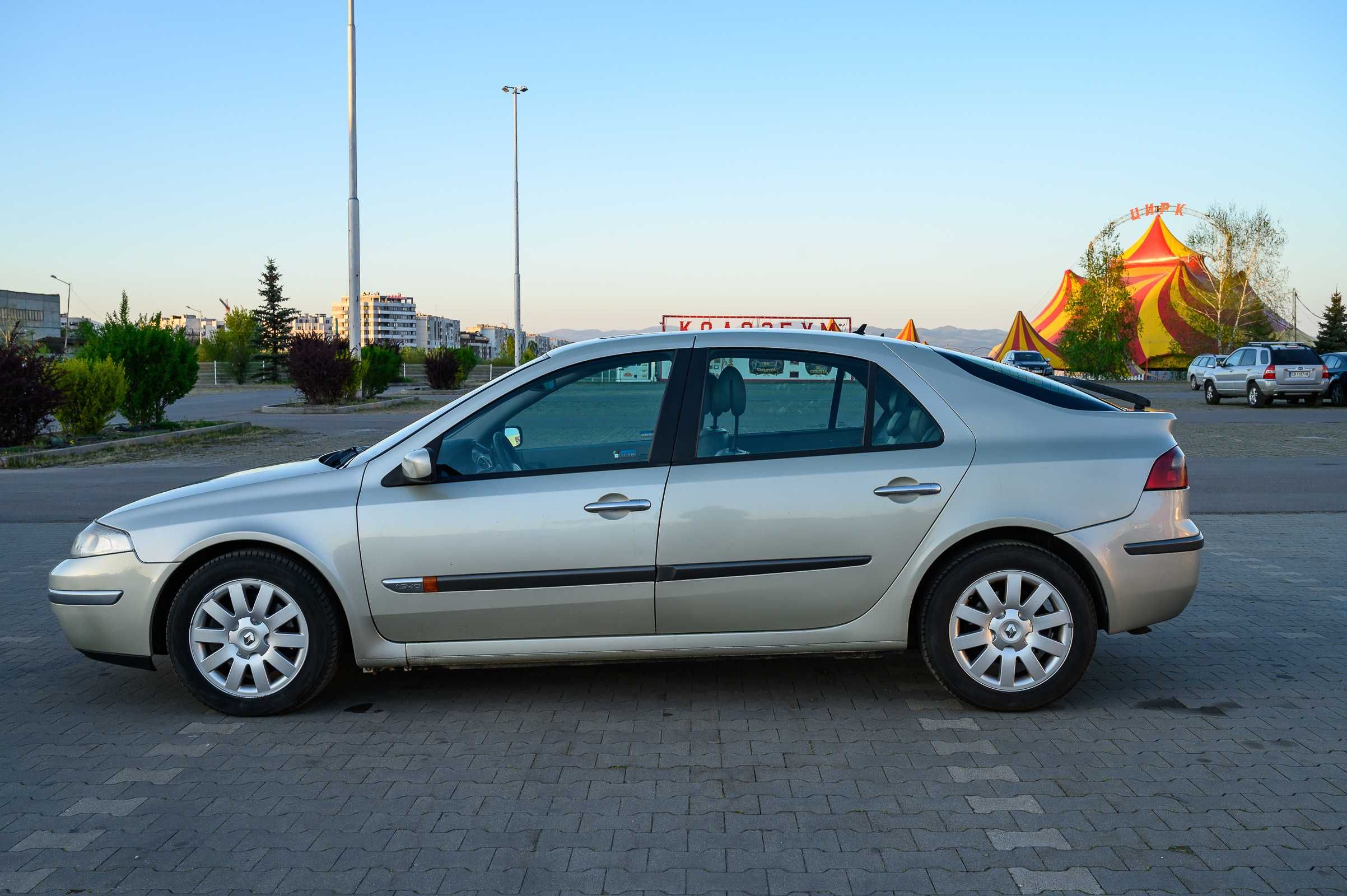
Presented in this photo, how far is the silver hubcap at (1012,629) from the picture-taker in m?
4.70

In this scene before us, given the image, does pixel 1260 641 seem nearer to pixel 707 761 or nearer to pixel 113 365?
pixel 707 761

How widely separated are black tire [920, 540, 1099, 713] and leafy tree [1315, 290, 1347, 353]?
8499 centimetres

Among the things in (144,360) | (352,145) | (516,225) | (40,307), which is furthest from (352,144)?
(40,307)

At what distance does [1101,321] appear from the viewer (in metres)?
73.1

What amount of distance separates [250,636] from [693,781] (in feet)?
6.56

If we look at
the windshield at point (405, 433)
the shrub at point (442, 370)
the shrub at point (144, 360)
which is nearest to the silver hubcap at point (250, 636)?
the windshield at point (405, 433)

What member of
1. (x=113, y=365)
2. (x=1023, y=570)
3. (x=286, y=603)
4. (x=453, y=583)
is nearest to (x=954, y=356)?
(x=1023, y=570)

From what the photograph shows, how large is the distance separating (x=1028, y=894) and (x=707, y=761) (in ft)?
4.58

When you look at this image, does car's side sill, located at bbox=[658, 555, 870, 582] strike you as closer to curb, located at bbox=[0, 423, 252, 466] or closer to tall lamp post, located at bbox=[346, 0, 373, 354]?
curb, located at bbox=[0, 423, 252, 466]

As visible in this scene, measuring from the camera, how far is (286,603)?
4.72 m

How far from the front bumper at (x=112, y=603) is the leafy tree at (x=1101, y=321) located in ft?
239

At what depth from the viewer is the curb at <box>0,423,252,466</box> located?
16.4 m

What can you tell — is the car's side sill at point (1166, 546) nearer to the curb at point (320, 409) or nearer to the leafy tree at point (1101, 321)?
the curb at point (320, 409)

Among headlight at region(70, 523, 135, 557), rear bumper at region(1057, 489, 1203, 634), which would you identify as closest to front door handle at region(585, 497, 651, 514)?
rear bumper at region(1057, 489, 1203, 634)
